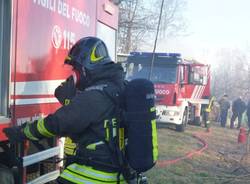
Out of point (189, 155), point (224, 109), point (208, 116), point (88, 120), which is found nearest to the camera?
point (88, 120)

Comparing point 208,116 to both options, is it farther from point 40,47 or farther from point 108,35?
point 40,47

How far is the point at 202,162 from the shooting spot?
10.7 m

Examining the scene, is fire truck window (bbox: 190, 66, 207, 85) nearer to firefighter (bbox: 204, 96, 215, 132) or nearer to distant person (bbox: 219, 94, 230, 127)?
firefighter (bbox: 204, 96, 215, 132)

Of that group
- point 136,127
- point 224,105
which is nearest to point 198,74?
point 224,105

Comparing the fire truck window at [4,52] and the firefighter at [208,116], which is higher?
the fire truck window at [4,52]

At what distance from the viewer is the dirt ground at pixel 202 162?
8.62 meters

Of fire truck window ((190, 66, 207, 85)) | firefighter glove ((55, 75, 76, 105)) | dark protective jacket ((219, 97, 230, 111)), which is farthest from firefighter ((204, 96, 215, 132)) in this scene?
firefighter glove ((55, 75, 76, 105))

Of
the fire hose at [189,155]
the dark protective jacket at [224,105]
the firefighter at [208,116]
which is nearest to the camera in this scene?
the fire hose at [189,155]

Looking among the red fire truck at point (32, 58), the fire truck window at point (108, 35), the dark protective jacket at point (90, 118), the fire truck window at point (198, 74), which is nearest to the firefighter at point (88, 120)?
the dark protective jacket at point (90, 118)

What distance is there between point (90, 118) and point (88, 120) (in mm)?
18

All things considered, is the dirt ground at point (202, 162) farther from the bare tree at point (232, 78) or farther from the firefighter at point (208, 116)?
the bare tree at point (232, 78)

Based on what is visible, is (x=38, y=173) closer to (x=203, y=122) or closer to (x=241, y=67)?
(x=203, y=122)

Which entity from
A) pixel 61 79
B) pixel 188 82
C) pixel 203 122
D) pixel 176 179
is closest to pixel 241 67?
pixel 203 122

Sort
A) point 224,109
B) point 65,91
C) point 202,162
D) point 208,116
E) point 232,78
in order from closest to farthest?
1. point 65,91
2. point 202,162
3. point 208,116
4. point 224,109
5. point 232,78
